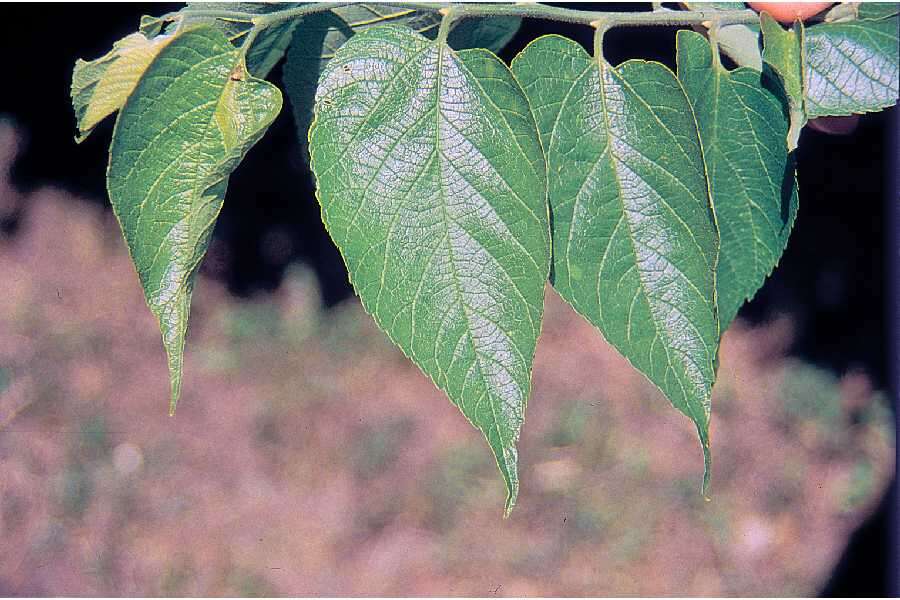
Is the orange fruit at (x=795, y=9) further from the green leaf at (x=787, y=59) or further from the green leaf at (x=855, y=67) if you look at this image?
the green leaf at (x=787, y=59)

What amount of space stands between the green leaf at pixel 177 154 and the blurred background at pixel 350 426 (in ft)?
4.69

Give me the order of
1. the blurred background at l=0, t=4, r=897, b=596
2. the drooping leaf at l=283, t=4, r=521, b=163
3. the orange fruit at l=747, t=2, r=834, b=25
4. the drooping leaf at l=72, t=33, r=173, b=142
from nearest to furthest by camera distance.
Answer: the drooping leaf at l=72, t=33, r=173, b=142 < the drooping leaf at l=283, t=4, r=521, b=163 < the orange fruit at l=747, t=2, r=834, b=25 < the blurred background at l=0, t=4, r=897, b=596

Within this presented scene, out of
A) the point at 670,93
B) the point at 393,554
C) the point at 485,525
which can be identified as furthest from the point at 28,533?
the point at 670,93

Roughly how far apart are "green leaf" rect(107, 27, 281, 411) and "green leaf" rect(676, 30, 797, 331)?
373 mm

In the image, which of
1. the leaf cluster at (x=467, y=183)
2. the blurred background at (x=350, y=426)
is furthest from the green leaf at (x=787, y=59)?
the blurred background at (x=350, y=426)

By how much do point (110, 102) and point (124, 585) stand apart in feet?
5.99

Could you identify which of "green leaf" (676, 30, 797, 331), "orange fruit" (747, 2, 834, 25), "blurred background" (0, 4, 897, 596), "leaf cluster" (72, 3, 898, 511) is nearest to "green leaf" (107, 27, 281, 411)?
"leaf cluster" (72, 3, 898, 511)

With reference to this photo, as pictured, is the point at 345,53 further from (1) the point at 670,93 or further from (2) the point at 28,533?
(2) the point at 28,533

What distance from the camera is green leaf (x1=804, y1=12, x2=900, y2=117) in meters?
0.81

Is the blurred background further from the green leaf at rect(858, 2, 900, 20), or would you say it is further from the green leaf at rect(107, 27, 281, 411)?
the green leaf at rect(107, 27, 281, 411)

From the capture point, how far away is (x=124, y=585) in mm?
2170

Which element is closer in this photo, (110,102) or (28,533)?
(110,102)

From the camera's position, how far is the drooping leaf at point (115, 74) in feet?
2.18

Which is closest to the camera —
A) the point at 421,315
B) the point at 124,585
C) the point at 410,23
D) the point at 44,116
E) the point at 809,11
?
the point at 421,315
